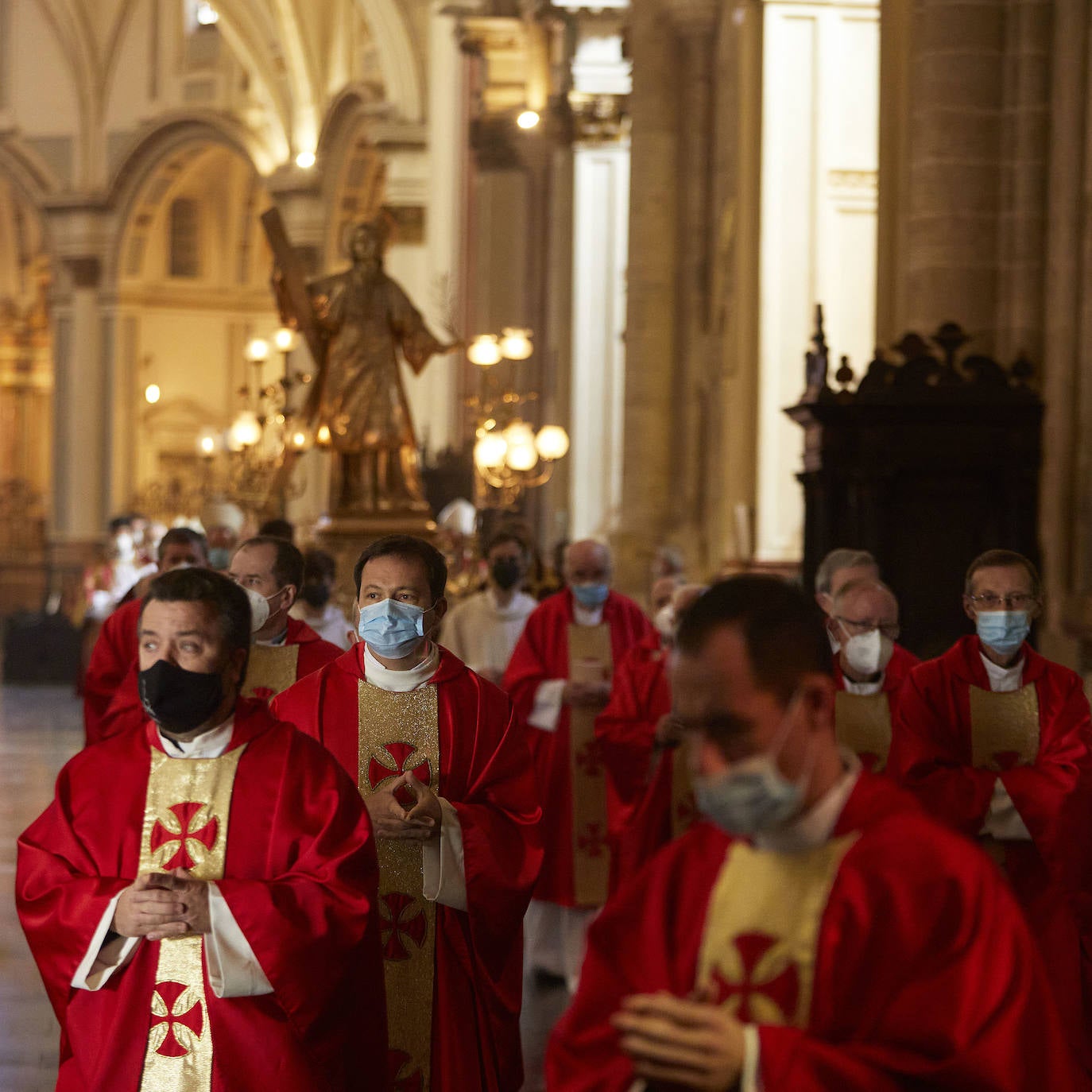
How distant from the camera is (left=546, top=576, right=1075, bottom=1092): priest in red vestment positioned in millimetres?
2402

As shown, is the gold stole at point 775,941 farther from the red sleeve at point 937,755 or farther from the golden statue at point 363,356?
the golden statue at point 363,356

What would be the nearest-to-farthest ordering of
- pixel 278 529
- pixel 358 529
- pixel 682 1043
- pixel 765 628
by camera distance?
pixel 682 1043
pixel 765 628
pixel 278 529
pixel 358 529

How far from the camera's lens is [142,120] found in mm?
35906

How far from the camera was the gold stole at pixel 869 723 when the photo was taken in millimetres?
5582

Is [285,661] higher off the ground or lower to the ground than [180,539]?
lower

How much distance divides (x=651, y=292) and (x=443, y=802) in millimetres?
11933

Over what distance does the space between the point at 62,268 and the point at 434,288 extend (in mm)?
12595

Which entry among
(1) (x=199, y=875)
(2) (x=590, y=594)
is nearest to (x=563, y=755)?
(2) (x=590, y=594)

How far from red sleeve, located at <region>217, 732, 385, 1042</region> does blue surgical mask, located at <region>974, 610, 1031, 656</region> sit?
Result: 84.2 inches

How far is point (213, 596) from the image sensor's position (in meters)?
3.52

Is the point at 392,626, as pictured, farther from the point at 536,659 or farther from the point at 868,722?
Result: the point at 536,659

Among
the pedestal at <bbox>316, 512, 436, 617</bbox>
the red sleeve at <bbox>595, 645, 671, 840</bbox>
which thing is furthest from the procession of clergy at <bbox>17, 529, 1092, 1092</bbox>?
the pedestal at <bbox>316, 512, 436, 617</bbox>

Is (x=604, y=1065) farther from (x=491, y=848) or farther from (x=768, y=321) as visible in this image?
(x=768, y=321)

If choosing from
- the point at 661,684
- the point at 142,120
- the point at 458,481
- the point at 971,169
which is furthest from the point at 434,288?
the point at 661,684
